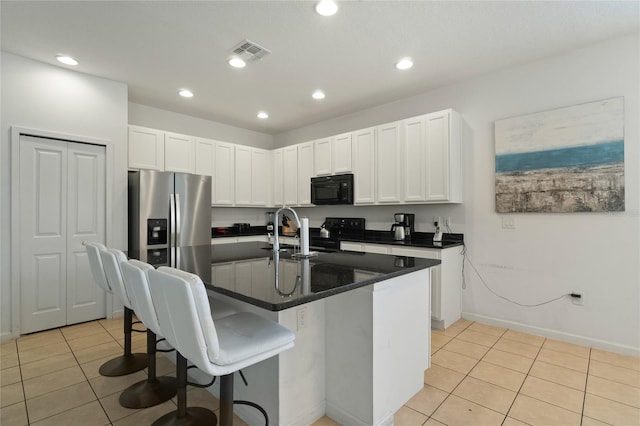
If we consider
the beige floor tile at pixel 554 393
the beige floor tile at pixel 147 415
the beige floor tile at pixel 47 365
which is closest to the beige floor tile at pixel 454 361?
the beige floor tile at pixel 554 393

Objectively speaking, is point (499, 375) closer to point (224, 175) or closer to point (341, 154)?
point (341, 154)

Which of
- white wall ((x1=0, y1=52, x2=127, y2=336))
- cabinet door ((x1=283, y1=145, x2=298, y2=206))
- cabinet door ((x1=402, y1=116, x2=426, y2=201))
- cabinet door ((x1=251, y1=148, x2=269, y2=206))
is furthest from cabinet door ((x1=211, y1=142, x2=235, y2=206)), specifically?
cabinet door ((x1=402, y1=116, x2=426, y2=201))

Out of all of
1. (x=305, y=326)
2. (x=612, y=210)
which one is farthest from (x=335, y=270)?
(x=612, y=210)

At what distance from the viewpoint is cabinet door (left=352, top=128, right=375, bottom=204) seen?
13.4ft

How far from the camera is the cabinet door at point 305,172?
192 inches

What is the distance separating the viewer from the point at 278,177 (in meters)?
5.38

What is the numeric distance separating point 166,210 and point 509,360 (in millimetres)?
3851

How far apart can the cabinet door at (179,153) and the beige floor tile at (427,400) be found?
3.94m

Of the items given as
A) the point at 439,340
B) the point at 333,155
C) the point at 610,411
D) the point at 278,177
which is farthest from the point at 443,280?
the point at 278,177

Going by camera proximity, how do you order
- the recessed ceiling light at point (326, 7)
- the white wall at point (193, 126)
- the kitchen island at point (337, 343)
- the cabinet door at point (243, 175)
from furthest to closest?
the cabinet door at point (243, 175) < the white wall at point (193, 126) < the recessed ceiling light at point (326, 7) < the kitchen island at point (337, 343)

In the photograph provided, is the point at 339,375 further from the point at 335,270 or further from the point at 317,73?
the point at 317,73

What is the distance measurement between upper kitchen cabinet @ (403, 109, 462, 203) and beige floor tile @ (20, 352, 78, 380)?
3.62 metres

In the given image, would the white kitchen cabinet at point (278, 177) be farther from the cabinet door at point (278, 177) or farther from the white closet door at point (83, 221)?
the white closet door at point (83, 221)

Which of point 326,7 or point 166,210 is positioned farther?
point 166,210
